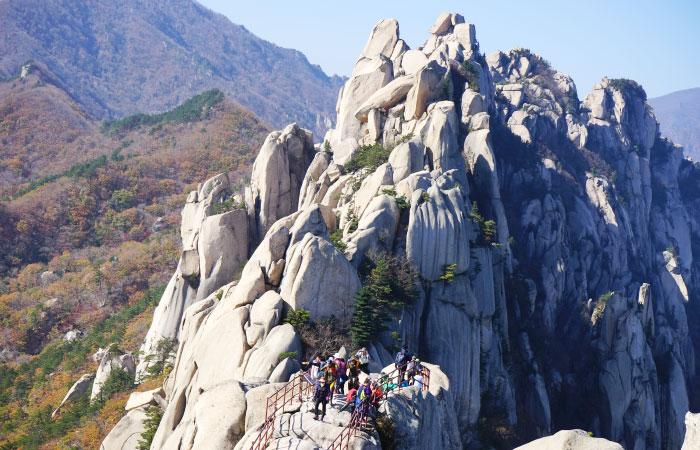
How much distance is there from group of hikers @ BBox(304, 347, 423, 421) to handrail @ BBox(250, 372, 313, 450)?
19.3 inches

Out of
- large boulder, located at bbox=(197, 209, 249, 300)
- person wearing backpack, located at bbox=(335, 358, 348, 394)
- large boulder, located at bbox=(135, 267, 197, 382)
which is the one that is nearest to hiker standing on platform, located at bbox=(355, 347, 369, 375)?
person wearing backpack, located at bbox=(335, 358, 348, 394)

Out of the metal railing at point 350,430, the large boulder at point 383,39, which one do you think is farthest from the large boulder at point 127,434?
the large boulder at point 383,39

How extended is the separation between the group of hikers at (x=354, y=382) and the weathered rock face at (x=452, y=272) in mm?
742

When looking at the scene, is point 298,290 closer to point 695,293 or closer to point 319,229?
point 319,229

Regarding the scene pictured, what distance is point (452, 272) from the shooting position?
1443 inches

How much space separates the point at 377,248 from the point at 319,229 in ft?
10.0

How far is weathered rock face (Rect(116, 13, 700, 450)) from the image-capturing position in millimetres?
29688

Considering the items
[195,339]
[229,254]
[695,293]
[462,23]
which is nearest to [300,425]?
[195,339]

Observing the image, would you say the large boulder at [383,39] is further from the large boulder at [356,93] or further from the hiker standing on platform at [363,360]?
the hiker standing on platform at [363,360]

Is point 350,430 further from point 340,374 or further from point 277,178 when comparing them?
point 277,178

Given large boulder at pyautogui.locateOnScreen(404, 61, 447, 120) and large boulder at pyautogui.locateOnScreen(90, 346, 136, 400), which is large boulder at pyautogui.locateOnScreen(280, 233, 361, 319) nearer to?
large boulder at pyautogui.locateOnScreen(90, 346, 136, 400)

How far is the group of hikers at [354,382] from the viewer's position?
62.6ft

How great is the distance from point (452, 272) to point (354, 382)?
17382 millimetres

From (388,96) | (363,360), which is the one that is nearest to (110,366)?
(388,96)
